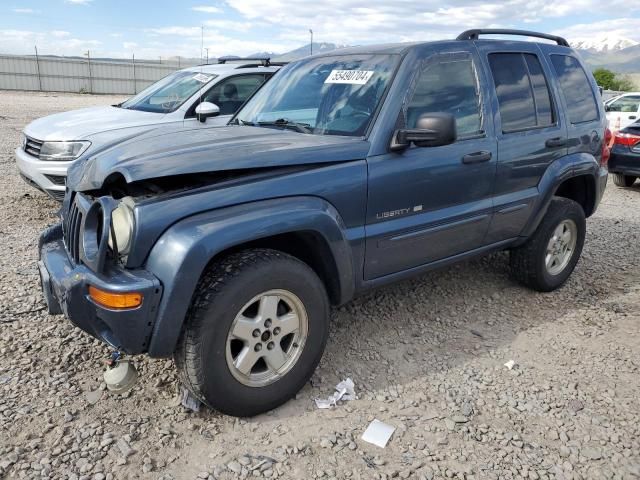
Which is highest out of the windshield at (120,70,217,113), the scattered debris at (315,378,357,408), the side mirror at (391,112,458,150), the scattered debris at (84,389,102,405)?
the side mirror at (391,112,458,150)

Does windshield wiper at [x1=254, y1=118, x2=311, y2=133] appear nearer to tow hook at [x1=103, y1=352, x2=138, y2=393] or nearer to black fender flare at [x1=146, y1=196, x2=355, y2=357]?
black fender flare at [x1=146, y1=196, x2=355, y2=357]

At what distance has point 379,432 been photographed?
2.74 m

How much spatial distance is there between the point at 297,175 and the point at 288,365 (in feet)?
3.29

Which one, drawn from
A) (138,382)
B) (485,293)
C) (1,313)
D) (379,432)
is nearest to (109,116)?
(1,313)

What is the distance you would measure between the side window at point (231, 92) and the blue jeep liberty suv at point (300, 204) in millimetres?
2692

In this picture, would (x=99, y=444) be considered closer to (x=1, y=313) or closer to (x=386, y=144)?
(x=1, y=313)

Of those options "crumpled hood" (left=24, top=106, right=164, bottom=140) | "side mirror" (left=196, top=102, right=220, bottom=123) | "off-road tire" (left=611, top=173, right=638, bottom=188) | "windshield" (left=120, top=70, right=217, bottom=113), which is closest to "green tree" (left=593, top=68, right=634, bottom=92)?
"off-road tire" (left=611, top=173, right=638, bottom=188)

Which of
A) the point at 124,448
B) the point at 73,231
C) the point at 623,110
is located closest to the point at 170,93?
the point at 73,231

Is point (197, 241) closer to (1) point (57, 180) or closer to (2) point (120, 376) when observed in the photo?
(2) point (120, 376)

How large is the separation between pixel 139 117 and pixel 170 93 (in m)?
0.69

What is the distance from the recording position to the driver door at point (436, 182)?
122 inches

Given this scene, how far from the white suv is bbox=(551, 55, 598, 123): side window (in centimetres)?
261

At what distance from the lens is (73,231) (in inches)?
113

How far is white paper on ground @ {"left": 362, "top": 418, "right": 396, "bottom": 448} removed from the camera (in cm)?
267
